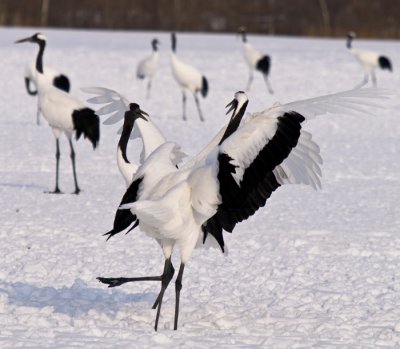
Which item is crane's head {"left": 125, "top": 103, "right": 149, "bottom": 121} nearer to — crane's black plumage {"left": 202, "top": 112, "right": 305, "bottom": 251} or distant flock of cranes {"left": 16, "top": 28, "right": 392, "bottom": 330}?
distant flock of cranes {"left": 16, "top": 28, "right": 392, "bottom": 330}

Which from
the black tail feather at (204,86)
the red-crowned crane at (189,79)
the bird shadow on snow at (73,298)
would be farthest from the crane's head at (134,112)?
the black tail feather at (204,86)

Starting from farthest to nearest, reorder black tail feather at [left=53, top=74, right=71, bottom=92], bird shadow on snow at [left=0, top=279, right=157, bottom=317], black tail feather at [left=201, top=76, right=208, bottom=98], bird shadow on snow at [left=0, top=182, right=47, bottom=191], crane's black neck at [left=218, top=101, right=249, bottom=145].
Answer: black tail feather at [left=201, top=76, right=208, bottom=98] → black tail feather at [left=53, top=74, right=71, bottom=92] → bird shadow on snow at [left=0, top=182, right=47, bottom=191] → bird shadow on snow at [left=0, top=279, right=157, bottom=317] → crane's black neck at [left=218, top=101, right=249, bottom=145]

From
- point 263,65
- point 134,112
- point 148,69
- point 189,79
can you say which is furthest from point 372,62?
point 134,112

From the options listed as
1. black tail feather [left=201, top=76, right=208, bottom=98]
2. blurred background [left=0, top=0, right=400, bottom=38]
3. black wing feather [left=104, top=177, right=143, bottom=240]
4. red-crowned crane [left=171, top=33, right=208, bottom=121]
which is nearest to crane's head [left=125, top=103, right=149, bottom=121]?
black wing feather [left=104, top=177, right=143, bottom=240]

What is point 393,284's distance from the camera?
22.1ft

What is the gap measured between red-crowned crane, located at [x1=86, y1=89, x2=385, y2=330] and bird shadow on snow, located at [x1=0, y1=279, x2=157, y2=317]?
1.60 ft

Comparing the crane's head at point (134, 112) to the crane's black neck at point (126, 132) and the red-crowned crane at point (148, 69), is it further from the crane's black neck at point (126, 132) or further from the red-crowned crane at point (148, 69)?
the red-crowned crane at point (148, 69)

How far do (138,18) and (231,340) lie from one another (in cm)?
2924

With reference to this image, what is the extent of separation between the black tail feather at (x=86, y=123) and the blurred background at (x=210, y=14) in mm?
21846

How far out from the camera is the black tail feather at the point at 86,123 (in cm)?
1066

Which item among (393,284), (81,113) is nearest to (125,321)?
(393,284)

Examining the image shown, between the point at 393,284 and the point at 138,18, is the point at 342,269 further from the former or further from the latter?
the point at 138,18

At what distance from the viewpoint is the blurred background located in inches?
1300

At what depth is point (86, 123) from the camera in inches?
422
